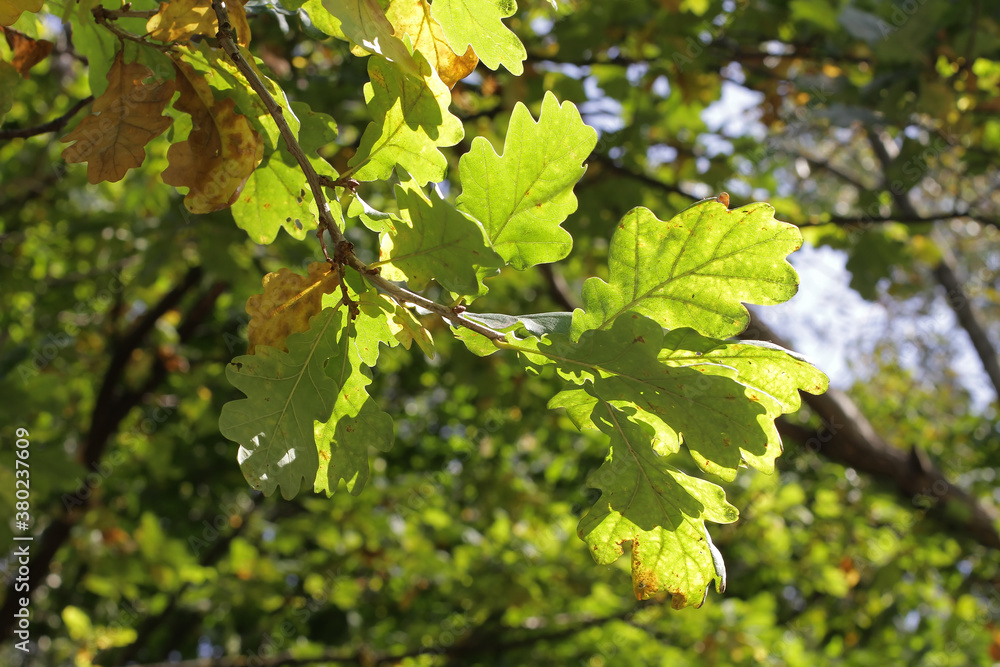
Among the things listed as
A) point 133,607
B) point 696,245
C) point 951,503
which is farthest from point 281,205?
point 133,607

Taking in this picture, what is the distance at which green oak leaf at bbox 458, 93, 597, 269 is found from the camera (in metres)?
0.97

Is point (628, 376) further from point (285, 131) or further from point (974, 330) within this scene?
point (974, 330)

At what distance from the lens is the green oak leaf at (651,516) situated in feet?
2.99

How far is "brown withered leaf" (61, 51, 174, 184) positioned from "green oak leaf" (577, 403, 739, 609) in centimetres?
72

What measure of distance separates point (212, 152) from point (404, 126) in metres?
0.27

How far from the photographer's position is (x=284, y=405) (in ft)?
3.08

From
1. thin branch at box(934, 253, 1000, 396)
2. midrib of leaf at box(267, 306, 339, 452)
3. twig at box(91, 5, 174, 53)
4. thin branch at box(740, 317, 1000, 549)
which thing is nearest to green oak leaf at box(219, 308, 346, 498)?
midrib of leaf at box(267, 306, 339, 452)

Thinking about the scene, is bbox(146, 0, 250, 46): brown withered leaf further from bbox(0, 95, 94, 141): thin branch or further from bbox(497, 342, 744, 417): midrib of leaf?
bbox(497, 342, 744, 417): midrib of leaf

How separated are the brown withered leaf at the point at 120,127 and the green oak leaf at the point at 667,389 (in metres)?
0.60

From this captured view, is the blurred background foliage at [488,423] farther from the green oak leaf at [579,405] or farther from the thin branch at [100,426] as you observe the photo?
the green oak leaf at [579,405]

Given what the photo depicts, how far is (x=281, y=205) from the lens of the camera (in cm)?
120

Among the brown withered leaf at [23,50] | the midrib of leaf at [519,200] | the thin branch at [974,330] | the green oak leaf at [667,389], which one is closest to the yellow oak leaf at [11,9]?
the brown withered leaf at [23,50]

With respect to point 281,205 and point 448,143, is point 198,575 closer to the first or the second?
point 281,205

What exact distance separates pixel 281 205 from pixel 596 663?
4.26 metres
